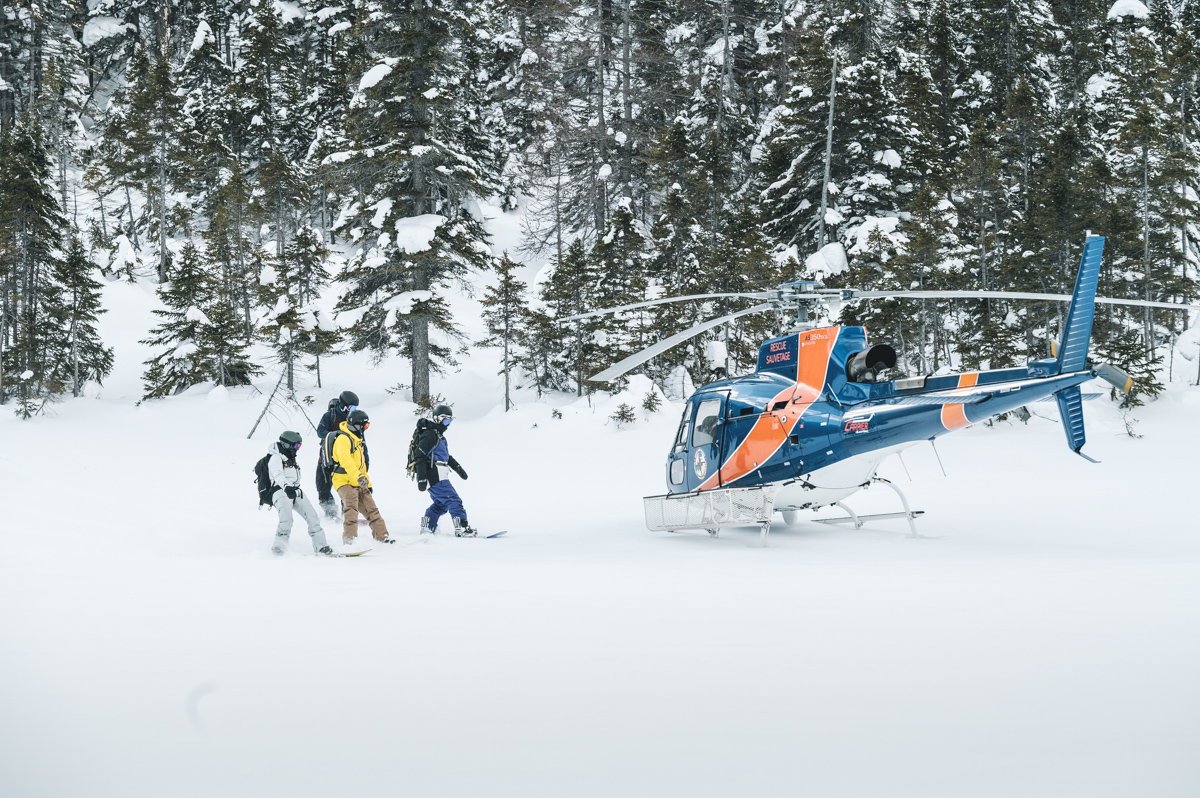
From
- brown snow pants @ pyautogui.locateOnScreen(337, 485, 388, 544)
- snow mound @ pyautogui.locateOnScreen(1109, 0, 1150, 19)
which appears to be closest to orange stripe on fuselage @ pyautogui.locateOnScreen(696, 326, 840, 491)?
brown snow pants @ pyautogui.locateOnScreen(337, 485, 388, 544)

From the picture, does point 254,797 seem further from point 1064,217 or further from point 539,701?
point 1064,217

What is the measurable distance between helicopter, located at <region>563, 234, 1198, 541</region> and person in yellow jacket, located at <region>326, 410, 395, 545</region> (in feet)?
10.2

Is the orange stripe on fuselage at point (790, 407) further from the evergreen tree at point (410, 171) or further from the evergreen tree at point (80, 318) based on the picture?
the evergreen tree at point (80, 318)

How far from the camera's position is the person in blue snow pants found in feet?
34.7

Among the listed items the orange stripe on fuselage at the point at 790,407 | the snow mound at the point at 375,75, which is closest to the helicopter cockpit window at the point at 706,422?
the orange stripe on fuselage at the point at 790,407

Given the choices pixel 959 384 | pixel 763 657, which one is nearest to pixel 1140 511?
pixel 959 384

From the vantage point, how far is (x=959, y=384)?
8.75 metres

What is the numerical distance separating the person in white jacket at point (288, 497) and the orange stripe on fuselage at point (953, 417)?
6899 millimetres

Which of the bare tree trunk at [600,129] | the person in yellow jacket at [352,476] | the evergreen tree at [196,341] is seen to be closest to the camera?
the person in yellow jacket at [352,476]

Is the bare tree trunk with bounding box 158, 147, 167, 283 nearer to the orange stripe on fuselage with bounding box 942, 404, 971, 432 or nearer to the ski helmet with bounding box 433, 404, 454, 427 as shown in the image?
the ski helmet with bounding box 433, 404, 454, 427

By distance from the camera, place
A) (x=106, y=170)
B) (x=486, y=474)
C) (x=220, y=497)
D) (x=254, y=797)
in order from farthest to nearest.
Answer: (x=106, y=170)
(x=486, y=474)
(x=220, y=497)
(x=254, y=797)

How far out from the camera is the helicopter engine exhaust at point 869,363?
942cm

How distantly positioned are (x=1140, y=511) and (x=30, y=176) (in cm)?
2786

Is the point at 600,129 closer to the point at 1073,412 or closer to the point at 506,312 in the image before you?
the point at 506,312
